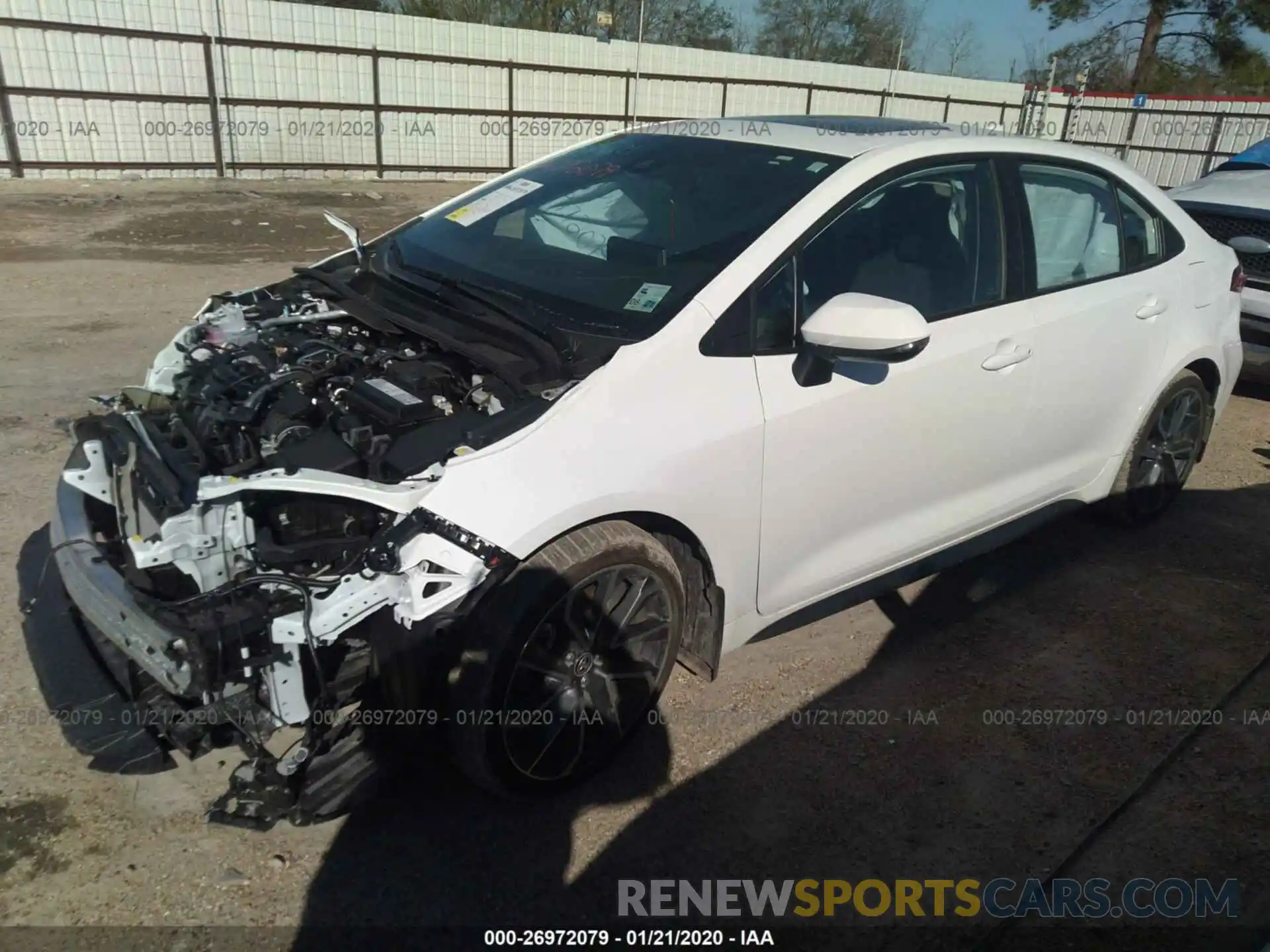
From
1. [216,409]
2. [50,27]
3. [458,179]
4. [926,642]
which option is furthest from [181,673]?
[458,179]

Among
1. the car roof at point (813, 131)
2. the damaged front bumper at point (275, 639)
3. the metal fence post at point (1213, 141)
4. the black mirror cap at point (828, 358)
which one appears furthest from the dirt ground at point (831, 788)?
the metal fence post at point (1213, 141)

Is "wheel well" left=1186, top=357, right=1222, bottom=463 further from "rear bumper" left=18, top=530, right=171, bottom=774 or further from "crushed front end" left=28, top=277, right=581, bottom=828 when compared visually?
"rear bumper" left=18, top=530, right=171, bottom=774

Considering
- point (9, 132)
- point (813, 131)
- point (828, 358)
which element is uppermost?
point (813, 131)

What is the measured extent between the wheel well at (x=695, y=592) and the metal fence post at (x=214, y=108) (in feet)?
48.1

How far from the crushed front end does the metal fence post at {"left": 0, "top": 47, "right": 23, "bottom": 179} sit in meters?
13.3

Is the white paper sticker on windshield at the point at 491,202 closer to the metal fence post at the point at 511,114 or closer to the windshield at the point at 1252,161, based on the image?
the windshield at the point at 1252,161

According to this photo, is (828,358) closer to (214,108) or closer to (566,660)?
(566,660)

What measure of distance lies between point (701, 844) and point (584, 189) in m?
2.29

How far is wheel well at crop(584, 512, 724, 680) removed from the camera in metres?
2.61

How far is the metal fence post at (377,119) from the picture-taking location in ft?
52.4

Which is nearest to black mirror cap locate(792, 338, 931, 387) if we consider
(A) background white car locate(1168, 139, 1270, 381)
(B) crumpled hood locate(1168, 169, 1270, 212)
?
(A) background white car locate(1168, 139, 1270, 381)

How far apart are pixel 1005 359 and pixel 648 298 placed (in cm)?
134

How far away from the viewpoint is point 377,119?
1622 centimetres

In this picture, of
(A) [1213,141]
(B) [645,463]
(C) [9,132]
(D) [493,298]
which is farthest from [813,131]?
(A) [1213,141]
